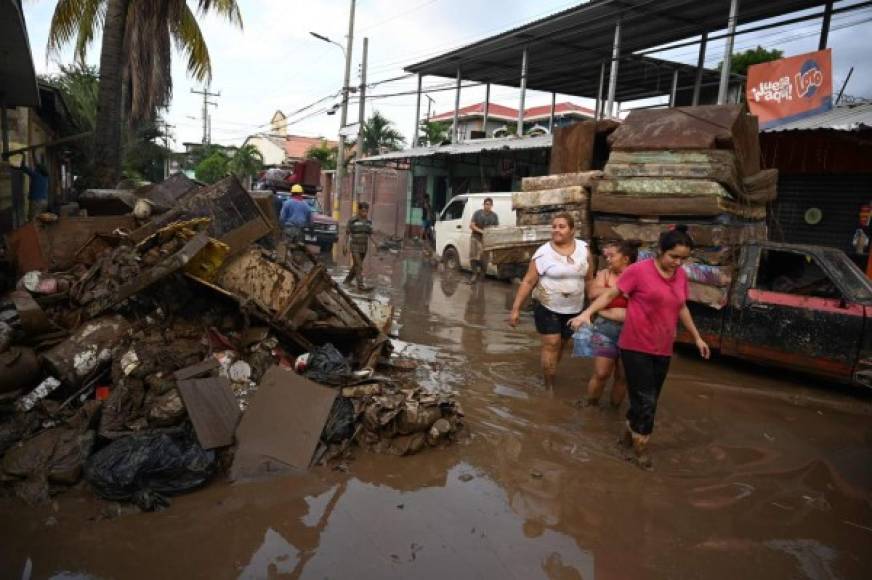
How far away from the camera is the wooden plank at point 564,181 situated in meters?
7.33

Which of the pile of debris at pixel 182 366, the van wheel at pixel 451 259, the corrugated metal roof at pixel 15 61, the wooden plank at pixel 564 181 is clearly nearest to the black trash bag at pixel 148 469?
the pile of debris at pixel 182 366

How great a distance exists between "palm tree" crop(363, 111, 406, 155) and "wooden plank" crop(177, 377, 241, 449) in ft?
108

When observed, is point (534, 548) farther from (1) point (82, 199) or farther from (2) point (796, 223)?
(2) point (796, 223)

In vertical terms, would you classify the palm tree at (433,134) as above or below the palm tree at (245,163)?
above

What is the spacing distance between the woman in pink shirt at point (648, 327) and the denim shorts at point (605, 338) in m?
0.55

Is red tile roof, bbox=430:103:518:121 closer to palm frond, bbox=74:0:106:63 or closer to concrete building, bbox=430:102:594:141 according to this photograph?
concrete building, bbox=430:102:594:141

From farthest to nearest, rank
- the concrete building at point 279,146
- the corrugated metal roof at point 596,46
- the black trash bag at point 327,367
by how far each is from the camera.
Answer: the concrete building at point 279,146 → the corrugated metal roof at point 596,46 → the black trash bag at point 327,367

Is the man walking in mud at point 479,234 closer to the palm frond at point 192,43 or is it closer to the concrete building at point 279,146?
the palm frond at point 192,43

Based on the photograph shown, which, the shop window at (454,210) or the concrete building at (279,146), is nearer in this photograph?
the shop window at (454,210)

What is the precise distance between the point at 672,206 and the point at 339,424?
15.1ft

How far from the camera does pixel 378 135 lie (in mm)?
36062

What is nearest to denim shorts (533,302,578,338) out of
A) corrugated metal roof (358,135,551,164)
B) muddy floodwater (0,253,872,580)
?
muddy floodwater (0,253,872,580)

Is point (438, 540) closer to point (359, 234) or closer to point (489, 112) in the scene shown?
point (359, 234)

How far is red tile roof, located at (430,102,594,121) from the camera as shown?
119 ft
